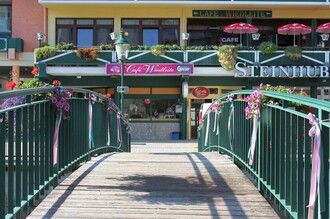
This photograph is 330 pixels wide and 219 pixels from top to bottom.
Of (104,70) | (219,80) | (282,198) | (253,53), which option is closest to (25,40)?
(104,70)

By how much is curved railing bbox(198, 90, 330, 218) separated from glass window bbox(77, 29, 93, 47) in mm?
19573

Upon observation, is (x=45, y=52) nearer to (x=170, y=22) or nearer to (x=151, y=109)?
(x=151, y=109)

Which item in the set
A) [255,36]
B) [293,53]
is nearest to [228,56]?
[255,36]

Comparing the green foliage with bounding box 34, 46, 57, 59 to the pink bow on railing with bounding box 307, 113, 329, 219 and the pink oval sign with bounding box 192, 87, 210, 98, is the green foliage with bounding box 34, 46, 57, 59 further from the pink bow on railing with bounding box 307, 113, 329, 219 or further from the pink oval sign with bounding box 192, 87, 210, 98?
the pink bow on railing with bounding box 307, 113, 329, 219

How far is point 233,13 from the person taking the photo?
81.4ft

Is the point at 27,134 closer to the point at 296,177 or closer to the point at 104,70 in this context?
the point at 296,177

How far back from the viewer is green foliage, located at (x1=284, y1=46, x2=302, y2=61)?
899 inches

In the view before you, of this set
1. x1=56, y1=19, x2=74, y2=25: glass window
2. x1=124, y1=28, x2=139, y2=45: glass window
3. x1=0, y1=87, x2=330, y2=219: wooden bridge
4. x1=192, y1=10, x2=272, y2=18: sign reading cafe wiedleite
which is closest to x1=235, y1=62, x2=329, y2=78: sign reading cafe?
x1=192, y1=10, x2=272, y2=18: sign reading cafe wiedleite

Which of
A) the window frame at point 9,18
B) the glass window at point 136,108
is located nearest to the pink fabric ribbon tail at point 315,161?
the glass window at point 136,108

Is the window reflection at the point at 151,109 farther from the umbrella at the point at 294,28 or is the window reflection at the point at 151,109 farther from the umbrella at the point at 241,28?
the umbrella at the point at 294,28

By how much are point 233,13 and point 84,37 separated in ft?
27.4

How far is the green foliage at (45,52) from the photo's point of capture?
22.9m

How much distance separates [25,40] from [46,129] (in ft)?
70.8

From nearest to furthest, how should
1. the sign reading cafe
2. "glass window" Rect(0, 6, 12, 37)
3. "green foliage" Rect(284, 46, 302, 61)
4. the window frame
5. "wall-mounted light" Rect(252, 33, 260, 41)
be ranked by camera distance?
the sign reading cafe, "green foliage" Rect(284, 46, 302, 61), "wall-mounted light" Rect(252, 33, 260, 41), the window frame, "glass window" Rect(0, 6, 12, 37)
